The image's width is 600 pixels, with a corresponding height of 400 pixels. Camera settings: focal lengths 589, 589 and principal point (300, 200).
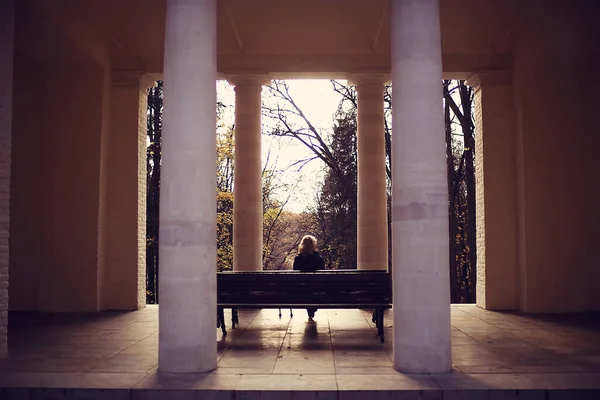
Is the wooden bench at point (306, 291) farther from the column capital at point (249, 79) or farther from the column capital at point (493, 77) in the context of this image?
the column capital at point (493, 77)

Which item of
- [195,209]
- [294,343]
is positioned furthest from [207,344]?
[294,343]

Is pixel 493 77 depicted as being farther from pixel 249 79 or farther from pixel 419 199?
pixel 419 199

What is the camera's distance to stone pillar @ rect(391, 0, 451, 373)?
301 inches

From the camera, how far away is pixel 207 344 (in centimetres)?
772

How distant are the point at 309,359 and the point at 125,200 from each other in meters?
8.37

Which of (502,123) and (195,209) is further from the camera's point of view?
(502,123)

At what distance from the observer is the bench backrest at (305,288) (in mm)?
10078

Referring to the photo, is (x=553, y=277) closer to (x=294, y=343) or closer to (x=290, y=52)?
(x=294, y=343)

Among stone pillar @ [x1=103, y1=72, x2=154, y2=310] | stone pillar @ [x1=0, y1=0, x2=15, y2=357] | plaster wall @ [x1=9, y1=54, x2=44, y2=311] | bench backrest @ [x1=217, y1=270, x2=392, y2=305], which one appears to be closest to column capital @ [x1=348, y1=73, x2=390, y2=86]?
stone pillar @ [x1=103, y1=72, x2=154, y2=310]

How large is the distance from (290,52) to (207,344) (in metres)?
9.96

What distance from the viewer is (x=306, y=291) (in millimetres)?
10344

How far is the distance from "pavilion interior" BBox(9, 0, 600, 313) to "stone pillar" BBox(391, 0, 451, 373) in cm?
582

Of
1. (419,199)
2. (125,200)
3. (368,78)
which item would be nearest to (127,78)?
(125,200)

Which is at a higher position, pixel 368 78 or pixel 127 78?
pixel 368 78
